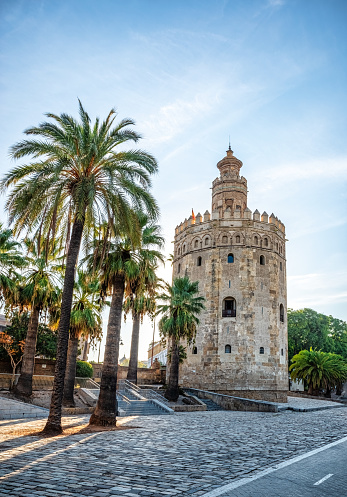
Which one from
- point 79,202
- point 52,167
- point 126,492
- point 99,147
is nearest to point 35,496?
point 126,492

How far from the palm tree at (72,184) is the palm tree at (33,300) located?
31.3 feet

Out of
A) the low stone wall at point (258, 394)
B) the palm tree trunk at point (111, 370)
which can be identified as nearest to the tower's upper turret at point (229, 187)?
the low stone wall at point (258, 394)

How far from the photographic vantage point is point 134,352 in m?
32.1

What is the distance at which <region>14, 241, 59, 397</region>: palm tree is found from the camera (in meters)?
23.0

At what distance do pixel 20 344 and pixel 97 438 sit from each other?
19.8 meters

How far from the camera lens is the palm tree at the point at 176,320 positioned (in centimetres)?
2791

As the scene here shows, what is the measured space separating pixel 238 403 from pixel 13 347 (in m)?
16.3

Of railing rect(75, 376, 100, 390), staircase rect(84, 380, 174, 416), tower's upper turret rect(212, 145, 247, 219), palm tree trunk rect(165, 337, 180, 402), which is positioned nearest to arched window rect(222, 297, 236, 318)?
palm tree trunk rect(165, 337, 180, 402)

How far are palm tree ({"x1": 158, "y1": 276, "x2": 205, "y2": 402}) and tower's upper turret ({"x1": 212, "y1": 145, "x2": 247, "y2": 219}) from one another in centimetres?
1225

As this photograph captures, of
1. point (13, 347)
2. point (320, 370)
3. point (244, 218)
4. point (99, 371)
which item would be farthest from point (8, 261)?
point (320, 370)

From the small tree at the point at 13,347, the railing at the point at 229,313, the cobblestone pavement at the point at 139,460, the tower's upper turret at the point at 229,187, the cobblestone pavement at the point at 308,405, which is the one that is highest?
the tower's upper turret at the point at 229,187

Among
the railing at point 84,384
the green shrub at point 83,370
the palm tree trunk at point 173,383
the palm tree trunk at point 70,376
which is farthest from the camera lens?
the green shrub at point 83,370

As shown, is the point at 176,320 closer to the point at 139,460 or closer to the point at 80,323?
the point at 80,323

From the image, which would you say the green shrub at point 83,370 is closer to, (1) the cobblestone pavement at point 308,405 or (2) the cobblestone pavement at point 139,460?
(1) the cobblestone pavement at point 308,405
